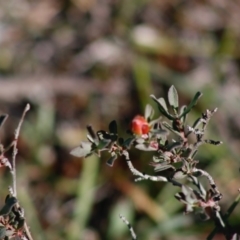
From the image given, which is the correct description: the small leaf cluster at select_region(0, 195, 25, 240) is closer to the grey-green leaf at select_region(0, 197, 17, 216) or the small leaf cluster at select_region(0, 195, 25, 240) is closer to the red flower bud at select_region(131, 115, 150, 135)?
the grey-green leaf at select_region(0, 197, 17, 216)

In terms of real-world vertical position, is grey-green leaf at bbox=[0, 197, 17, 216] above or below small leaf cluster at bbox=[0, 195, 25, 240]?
above

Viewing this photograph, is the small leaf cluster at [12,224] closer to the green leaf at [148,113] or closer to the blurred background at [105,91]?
the green leaf at [148,113]

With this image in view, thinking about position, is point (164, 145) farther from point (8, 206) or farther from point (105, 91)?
point (105, 91)

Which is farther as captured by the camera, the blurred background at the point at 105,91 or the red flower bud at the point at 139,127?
the blurred background at the point at 105,91

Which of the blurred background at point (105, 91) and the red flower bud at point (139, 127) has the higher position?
the red flower bud at point (139, 127)

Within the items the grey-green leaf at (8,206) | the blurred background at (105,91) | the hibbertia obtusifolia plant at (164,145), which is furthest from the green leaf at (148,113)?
the blurred background at (105,91)

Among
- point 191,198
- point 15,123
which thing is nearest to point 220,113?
point 15,123

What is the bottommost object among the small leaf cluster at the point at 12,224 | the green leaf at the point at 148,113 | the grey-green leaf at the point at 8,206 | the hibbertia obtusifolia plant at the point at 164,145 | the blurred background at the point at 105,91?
the blurred background at the point at 105,91

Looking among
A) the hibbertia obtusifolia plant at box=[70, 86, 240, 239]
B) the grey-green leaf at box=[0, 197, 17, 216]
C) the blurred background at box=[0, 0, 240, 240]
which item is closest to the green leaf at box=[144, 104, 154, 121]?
the hibbertia obtusifolia plant at box=[70, 86, 240, 239]
